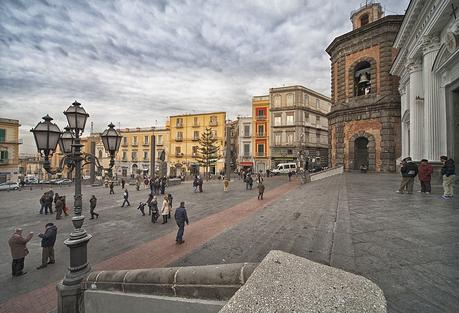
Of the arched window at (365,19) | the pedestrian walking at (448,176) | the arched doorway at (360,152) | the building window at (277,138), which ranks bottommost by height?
Answer: the pedestrian walking at (448,176)

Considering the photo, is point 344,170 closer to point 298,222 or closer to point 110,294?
point 298,222

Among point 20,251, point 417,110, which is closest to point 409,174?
point 417,110

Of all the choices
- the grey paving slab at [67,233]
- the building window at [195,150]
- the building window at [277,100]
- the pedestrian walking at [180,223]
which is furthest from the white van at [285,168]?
the pedestrian walking at [180,223]

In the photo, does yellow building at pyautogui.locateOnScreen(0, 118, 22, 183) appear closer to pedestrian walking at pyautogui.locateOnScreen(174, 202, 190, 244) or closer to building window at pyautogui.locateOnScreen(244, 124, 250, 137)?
building window at pyautogui.locateOnScreen(244, 124, 250, 137)

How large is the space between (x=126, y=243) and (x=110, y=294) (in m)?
4.76

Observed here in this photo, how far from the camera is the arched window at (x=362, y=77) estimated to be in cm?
2186

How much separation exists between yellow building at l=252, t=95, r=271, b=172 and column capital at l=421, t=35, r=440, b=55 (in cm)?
3022

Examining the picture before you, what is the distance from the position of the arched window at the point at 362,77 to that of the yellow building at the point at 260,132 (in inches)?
740

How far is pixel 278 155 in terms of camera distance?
3975cm

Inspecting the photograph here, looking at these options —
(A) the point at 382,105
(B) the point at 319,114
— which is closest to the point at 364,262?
(A) the point at 382,105

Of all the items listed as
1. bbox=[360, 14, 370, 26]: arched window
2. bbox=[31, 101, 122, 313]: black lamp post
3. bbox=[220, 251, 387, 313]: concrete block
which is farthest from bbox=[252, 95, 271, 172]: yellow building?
bbox=[220, 251, 387, 313]: concrete block

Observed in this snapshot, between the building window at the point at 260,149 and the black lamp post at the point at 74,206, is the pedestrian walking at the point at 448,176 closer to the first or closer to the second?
the black lamp post at the point at 74,206

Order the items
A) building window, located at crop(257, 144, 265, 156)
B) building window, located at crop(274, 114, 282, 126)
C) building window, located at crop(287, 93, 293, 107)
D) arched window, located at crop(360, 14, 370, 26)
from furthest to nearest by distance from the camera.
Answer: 1. building window, located at crop(257, 144, 265, 156)
2. building window, located at crop(274, 114, 282, 126)
3. building window, located at crop(287, 93, 293, 107)
4. arched window, located at crop(360, 14, 370, 26)

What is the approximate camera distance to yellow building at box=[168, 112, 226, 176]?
4569 centimetres
